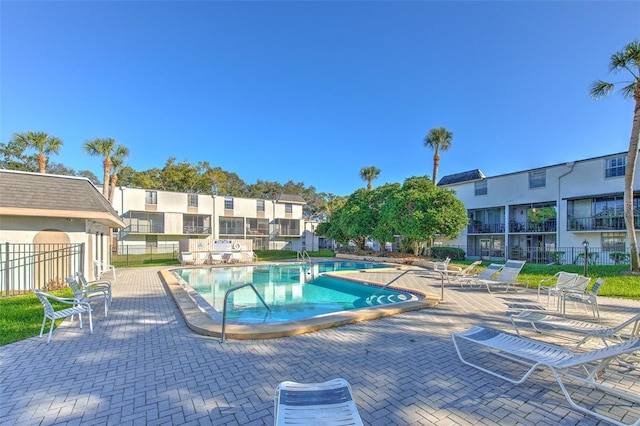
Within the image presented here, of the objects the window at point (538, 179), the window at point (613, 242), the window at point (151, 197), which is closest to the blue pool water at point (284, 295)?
the window at point (613, 242)

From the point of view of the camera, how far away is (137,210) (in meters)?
32.8

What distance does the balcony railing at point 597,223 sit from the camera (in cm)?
1889

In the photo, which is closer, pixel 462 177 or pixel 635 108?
pixel 635 108

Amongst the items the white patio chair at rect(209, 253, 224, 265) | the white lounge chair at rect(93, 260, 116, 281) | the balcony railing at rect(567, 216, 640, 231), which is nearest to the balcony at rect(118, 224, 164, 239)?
the white patio chair at rect(209, 253, 224, 265)

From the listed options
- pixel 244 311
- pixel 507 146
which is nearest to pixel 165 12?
pixel 244 311

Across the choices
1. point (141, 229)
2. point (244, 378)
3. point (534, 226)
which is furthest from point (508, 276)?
point (141, 229)

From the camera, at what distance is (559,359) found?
3.15 meters

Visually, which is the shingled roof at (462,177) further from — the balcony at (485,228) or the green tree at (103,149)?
the green tree at (103,149)

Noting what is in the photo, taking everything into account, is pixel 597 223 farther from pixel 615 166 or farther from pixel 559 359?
pixel 559 359

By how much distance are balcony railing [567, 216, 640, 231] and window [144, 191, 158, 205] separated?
3945 cm

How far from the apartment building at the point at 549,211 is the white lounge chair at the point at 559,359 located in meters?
19.8

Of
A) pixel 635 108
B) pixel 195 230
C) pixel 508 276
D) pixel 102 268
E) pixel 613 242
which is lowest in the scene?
pixel 102 268

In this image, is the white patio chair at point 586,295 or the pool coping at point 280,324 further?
the white patio chair at point 586,295

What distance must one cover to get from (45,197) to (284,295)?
846cm
